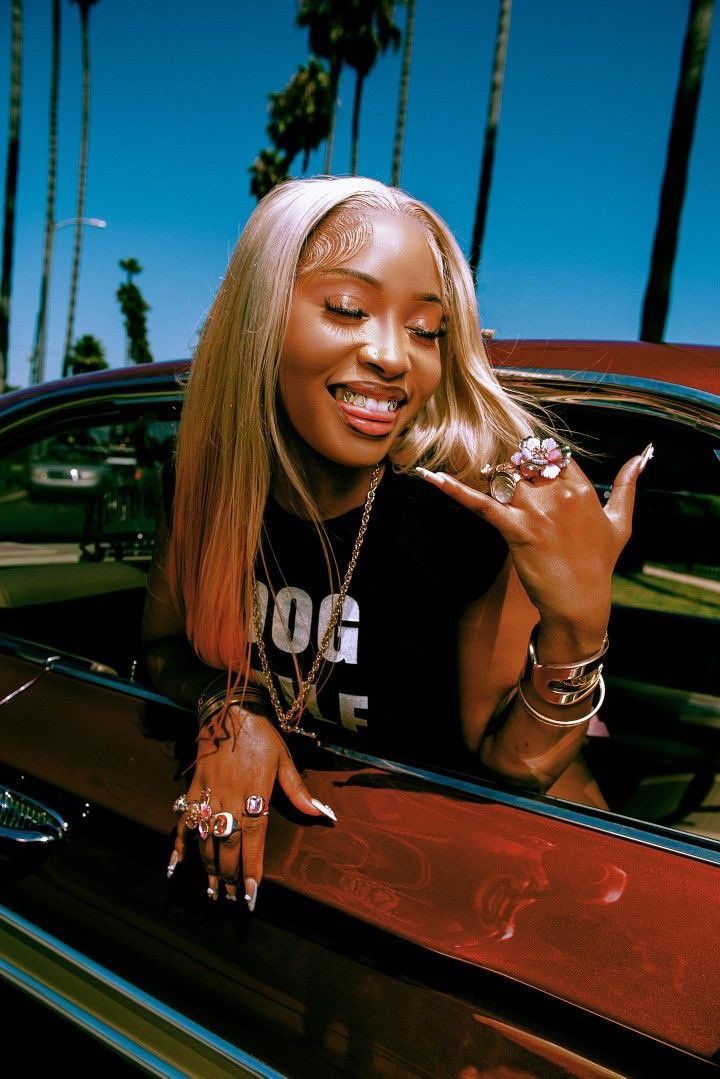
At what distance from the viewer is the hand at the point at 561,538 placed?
907 mm

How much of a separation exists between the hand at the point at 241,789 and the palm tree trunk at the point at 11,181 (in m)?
19.2

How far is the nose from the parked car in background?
230 mm

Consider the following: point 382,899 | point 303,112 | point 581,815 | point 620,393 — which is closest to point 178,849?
point 382,899

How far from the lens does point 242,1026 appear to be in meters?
0.98

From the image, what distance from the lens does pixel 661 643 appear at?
2430 millimetres

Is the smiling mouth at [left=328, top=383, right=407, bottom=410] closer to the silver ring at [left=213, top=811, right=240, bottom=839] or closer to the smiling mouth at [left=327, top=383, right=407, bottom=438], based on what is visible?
the smiling mouth at [left=327, top=383, right=407, bottom=438]

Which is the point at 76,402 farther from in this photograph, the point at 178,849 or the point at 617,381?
the point at 617,381

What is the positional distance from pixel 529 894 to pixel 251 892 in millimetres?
360

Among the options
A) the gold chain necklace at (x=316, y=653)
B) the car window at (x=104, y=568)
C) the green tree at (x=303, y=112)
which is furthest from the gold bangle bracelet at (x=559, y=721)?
the green tree at (x=303, y=112)

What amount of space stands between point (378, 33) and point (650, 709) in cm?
2478

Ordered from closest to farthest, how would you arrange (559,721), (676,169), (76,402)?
1. (559,721)
2. (76,402)
3. (676,169)

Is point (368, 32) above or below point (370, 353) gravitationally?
above

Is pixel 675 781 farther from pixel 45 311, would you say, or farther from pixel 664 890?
pixel 45 311

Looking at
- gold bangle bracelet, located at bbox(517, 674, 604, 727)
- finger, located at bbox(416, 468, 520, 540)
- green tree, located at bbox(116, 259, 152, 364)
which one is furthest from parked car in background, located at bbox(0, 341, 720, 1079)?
green tree, located at bbox(116, 259, 152, 364)
